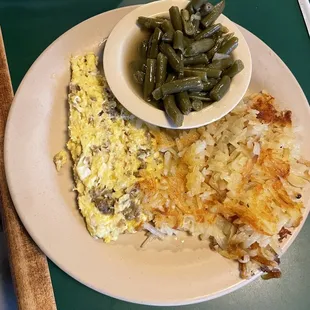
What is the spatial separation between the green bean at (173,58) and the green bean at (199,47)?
0.19 ft

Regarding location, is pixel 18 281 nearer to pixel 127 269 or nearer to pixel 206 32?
pixel 127 269

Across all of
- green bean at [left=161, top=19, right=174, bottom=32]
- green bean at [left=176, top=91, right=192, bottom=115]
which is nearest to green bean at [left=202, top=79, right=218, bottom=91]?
green bean at [left=176, top=91, right=192, bottom=115]

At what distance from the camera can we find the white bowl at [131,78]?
201cm

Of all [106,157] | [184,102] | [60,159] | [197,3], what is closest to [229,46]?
[197,3]

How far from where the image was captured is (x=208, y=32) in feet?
6.95

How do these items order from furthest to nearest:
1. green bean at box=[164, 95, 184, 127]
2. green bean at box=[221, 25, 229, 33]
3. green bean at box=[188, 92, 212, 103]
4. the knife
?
1. the knife
2. green bean at box=[221, 25, 229, 33]
3. green bean at box=[188, 92, 212, 103]
4. green bean at box=[164, 95, 184, 127]

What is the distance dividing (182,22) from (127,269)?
1224mm

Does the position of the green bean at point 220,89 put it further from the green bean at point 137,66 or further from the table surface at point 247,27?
the table surface at point 247,27

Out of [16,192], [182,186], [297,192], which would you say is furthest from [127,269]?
[297,192]

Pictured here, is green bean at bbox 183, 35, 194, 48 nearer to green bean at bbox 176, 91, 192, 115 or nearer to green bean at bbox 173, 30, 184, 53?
green bean at bbox 173, 30, 184, 53

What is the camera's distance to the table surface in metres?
2.07

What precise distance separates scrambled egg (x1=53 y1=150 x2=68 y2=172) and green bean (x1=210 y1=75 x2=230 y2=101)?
2.57 feet

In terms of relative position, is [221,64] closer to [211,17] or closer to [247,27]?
[211,17]

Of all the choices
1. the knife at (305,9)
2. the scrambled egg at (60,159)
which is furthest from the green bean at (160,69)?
the knife at (305,9)
